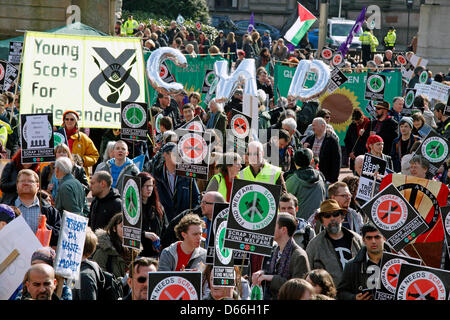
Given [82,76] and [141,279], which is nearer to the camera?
[141,279]

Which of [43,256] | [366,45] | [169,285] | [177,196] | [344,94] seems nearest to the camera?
[169,285]

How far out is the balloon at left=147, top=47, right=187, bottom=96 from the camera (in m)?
13.8

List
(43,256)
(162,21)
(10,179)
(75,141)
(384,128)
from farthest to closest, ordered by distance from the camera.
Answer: (162,21), (384,128), (75,141), (10,179), (43,256)

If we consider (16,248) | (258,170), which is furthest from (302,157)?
(16,248)

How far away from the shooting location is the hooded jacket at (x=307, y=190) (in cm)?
976

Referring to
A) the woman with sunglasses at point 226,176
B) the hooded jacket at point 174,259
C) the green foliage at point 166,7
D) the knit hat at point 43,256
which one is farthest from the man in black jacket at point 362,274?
the green foliage at point 166,7

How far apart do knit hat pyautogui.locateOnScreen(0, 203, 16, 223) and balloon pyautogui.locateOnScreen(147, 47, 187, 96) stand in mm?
6423

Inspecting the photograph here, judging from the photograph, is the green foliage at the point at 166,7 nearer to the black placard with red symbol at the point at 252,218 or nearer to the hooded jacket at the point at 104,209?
the hooded jacket at the point at 104,209

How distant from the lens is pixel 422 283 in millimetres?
6098

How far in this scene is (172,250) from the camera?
7.40 m

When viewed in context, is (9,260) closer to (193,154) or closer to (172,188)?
(193,154)

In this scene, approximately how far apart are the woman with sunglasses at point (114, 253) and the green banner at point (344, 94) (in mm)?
10819

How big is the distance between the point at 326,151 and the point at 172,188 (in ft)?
9.97

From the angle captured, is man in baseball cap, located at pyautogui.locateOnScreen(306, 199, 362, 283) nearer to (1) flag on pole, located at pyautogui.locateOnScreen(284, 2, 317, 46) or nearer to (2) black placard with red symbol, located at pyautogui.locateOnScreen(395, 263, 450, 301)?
(2) black placard with red symbol, located at pyautogui.locateOnScreen(395, 263, 450, 301)
